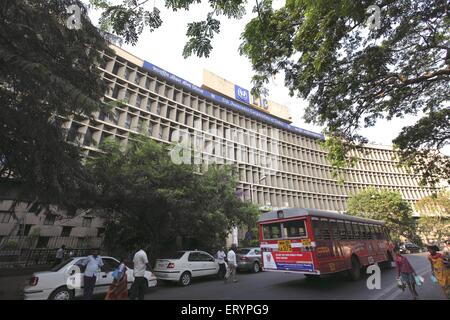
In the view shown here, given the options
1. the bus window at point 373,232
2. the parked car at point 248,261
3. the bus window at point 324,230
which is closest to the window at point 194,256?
the parked car at point 248,261

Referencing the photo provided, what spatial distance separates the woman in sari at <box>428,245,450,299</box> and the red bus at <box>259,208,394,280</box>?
3173 mm

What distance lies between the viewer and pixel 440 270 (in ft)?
25.1

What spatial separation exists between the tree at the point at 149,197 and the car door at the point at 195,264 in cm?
232

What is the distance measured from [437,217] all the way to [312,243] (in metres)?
51.3

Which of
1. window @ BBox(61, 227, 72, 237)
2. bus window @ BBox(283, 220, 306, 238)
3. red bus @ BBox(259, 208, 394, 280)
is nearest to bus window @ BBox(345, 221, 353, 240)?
red bus @ BBox(259, 208, 394, 280)

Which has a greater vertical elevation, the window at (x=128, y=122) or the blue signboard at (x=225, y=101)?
the blue signboard at (x=225, y=101)

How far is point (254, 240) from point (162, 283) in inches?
673

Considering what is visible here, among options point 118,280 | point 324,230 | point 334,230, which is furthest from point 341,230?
point 118,280

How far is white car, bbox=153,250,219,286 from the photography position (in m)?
12.0

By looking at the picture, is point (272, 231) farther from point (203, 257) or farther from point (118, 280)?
point (118, 280)

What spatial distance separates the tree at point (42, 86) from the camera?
546 cm

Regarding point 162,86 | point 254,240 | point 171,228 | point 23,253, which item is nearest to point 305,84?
point 171,228

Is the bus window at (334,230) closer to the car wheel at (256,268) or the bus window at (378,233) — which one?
the bus window at (378,233)

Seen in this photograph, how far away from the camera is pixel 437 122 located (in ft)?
38.7
